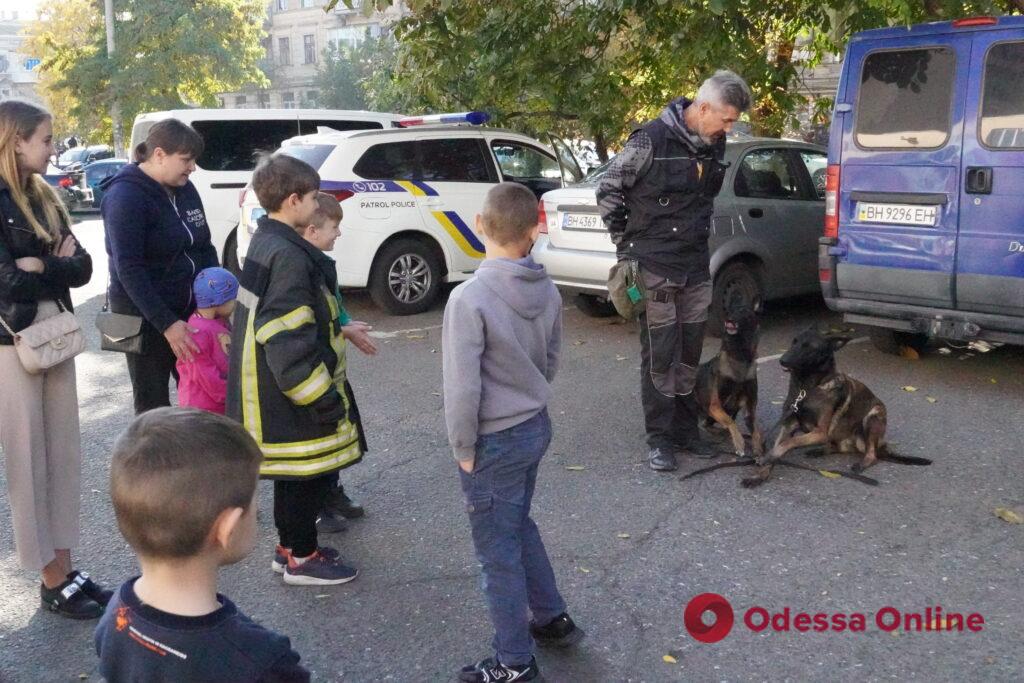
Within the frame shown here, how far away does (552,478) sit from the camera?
5316 mm

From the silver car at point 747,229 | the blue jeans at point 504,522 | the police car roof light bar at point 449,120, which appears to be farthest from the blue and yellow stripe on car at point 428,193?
the blue jeans at point 504,522

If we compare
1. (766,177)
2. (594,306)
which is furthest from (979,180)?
(594,306)

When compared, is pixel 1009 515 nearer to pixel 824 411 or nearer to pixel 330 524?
pixel 824 411

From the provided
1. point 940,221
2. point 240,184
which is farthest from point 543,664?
point 240,184

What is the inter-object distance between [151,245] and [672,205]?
8.44 ft

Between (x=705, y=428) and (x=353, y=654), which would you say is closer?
(x=353, y=654)

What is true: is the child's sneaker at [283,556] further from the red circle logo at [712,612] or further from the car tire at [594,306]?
the car tire at [594,306]

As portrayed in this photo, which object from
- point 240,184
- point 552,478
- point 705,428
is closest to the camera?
point 552,478

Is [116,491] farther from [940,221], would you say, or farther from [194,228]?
[940,221]

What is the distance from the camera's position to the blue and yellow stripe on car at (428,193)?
958 cm

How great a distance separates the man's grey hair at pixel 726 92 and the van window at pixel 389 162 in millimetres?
5315

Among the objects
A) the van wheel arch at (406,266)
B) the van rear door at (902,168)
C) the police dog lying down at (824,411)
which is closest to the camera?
the police dog lying down at (824,411)

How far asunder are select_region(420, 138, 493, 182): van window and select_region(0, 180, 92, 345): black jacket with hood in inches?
259

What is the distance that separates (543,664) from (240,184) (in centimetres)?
836
